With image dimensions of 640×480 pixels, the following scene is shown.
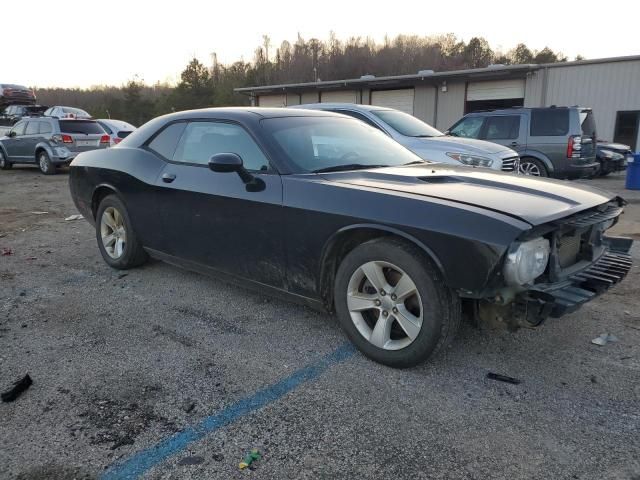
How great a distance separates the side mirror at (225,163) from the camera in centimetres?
336

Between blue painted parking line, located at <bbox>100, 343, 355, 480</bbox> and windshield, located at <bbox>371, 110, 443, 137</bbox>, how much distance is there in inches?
212

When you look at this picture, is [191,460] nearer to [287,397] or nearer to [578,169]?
[287,397]

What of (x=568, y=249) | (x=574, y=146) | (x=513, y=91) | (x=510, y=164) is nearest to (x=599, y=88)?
(x=513, y=91)

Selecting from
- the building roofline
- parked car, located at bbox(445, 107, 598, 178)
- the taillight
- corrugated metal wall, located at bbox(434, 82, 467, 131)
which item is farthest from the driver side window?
corrugated metal wall, located at bbox(434, 82, 467, 131)

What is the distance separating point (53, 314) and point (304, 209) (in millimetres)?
2308

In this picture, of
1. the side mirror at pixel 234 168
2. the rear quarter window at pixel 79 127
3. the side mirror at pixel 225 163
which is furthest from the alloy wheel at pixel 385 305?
the rear quarter window at pixel 79 127

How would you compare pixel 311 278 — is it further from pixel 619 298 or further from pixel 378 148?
pixel 619 298

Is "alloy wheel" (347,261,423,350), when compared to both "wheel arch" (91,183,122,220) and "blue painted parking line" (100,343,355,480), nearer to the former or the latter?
"blue painted parking line" (100,343,355,480)

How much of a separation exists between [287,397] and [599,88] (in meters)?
18.6

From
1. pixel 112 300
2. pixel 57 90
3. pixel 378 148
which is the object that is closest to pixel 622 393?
pixel 378 148

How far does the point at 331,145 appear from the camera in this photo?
3.89 m

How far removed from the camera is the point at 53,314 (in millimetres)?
3969

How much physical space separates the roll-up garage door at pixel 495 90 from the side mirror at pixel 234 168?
18706 millimetres

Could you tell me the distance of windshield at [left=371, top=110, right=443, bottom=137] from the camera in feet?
26.1
